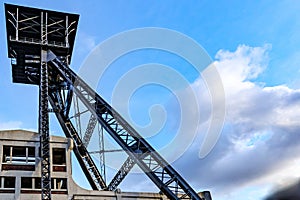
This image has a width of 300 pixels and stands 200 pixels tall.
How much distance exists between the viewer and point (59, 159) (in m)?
27.9

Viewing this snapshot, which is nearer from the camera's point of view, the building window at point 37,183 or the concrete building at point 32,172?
the concrete building at point 32,172

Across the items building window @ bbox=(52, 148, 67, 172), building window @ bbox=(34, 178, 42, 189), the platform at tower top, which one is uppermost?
the platform at tower top

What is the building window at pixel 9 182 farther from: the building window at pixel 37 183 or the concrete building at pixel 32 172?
the building window at pixel 37 183

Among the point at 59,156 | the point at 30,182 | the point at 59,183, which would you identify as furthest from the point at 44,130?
the point at 59,183

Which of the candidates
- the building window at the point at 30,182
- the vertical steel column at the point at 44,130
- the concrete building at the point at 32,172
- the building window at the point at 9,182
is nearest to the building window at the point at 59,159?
the concrete building at the point at 32,172

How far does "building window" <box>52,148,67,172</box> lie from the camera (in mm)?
26328

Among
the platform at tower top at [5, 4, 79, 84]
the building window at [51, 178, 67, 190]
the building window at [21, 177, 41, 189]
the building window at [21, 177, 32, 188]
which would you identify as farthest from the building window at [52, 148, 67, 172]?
the platform at tower top at [5, 4, 79, 84]

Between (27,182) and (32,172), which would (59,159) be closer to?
(32,172)

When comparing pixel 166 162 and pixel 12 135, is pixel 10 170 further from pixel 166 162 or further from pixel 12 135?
pixel 166 162

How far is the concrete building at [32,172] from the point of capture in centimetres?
2461

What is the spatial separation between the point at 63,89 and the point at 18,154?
9.32 metres

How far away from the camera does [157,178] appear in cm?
2630

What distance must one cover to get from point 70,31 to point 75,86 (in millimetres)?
7371

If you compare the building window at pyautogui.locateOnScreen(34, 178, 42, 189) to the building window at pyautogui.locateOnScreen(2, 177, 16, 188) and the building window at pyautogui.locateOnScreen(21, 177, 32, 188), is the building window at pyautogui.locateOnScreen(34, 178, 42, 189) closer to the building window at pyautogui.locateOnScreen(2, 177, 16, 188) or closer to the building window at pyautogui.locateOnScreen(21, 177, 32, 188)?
the building window at pyautogui.locateOnScreen(21, 177, 32, 188)
